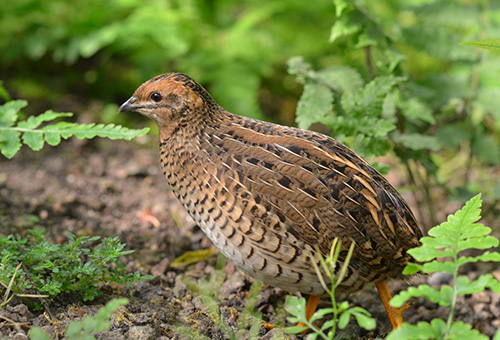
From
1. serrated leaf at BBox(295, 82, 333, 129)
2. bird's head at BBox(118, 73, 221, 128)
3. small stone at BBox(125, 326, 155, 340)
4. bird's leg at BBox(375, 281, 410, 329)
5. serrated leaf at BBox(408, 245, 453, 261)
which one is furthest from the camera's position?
serrated leaf at BBox(295, 82, 333, 129)

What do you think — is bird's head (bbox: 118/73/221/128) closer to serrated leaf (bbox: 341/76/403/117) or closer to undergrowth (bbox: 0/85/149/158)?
undergrowth (bbox: 0/85/149/158)

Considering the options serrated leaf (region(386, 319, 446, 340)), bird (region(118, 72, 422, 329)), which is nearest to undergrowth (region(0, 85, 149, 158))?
bird (region(118, 72, 422, 329))

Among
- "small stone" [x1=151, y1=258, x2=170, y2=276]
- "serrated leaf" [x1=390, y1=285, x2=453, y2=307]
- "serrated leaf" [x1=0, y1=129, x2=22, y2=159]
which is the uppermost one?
"serrated leaf" [x1=0, y1=129, x2=22, y2=159]

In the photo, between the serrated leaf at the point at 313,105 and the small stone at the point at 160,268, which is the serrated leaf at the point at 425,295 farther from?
the small stone at the point at 160,268

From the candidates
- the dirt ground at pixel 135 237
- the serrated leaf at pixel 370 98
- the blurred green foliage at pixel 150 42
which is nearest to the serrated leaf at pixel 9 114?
the dirt ground at pixel 135 237

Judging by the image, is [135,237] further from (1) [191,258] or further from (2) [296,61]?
(2) [296,61]

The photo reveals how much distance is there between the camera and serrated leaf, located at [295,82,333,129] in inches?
143

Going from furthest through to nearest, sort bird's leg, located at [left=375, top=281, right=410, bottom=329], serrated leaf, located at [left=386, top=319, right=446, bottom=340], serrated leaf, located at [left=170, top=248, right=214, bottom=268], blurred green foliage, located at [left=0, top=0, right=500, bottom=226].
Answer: blurred green foliage, located at [left=0, top=0, right=500, bottom=226], serrated leaf, located at [left=170, top=248, right=214, bottom=268], bird's leg, located at [left=375, top=281, right=410, bottom=329], serrated leaf, located at [left=386, top=319, right=446, bottom=340]

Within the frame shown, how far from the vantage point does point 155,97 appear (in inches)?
131

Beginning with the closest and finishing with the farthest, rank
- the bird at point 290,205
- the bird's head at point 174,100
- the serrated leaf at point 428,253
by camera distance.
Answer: the serrated leaf at point 428,253, the bird at point 290,205, the bird's head at point 174,100

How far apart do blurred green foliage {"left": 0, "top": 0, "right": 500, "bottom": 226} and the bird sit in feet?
2.02

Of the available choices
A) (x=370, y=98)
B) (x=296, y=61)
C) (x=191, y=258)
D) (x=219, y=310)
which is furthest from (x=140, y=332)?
(x=296, y=61)

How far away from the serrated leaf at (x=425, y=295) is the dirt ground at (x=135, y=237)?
90 cm

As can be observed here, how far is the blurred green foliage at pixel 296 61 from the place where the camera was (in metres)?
4.02
